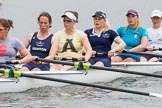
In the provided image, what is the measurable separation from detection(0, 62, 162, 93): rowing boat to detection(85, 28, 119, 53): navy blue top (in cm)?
37

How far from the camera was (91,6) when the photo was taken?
12078 mm

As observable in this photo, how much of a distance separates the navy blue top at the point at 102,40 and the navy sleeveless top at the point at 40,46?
876 mm

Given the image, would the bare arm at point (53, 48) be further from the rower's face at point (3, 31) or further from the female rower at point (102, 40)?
the rower's face at point (3, 31)

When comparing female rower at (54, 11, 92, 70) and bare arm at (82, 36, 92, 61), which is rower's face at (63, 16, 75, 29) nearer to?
female rower at (54, 11, 92, 70)

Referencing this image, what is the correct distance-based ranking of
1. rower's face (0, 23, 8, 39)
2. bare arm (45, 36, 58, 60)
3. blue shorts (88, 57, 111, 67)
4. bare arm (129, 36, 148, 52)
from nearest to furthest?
rower's face (0, 23, 8, 39), bare arm (45, 36, 58, 60), blue shorts (88, 57, 111, 67), bare arm (129, 36, 148, 52)

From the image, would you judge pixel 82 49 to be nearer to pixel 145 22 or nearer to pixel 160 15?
pixel 160 15

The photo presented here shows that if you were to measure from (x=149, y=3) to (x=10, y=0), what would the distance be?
138 inches

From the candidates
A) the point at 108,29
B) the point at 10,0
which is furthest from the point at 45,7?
the point at 108,29

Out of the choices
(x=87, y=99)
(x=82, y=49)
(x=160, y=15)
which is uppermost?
(x=160, y=15)

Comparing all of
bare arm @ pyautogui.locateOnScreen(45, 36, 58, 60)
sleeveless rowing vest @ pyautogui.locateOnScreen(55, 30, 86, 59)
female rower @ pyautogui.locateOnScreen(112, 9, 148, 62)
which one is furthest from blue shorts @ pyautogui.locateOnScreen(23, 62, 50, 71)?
female rower @ pyautogui.locateOnScreen(112, 9, 148, 62)

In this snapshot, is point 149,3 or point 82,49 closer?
point 82,49

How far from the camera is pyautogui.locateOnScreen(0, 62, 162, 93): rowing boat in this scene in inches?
265

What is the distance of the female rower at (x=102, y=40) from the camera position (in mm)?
7996

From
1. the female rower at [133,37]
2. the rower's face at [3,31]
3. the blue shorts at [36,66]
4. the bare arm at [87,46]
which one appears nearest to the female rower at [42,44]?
the blue shorts at [36,66]
